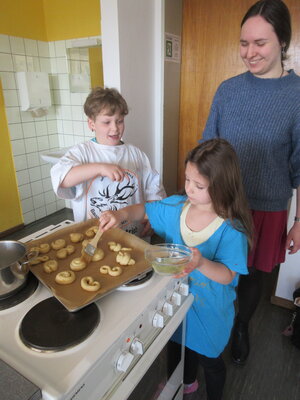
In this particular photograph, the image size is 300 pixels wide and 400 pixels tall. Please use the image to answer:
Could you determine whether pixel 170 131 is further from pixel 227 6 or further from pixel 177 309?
pixel 177 309

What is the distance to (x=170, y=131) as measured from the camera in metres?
2.20

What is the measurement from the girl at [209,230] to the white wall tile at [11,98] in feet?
6.86

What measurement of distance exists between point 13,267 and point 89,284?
0.58ft

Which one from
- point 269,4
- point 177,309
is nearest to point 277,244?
point 177,309

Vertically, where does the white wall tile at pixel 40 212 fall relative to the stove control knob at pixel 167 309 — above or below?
below

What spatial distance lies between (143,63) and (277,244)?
4.29 feet

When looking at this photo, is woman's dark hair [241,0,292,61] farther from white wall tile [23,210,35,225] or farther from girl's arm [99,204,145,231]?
white wall tile [23,210,35,225]

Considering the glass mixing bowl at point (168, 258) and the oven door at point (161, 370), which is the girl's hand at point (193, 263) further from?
the oven door at point (161, 370)

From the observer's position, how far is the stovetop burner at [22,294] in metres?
0.68

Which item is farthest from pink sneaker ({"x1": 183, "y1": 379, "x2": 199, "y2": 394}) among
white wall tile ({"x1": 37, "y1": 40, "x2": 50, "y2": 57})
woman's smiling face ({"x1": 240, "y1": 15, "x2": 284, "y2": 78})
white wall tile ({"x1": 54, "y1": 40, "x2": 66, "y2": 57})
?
white wall tile ({"x1": 37, "y1": 40, "x2": 50, "y2": 57})

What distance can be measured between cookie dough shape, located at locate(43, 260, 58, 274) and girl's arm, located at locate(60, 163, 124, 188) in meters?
0.31

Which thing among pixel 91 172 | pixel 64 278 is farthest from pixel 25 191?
pixel 64 278

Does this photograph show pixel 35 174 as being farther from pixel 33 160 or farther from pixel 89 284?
Result: pixel 89 284

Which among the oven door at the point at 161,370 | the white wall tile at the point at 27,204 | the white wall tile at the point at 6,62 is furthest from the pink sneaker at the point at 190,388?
the white wall tile at the point at 6,62
